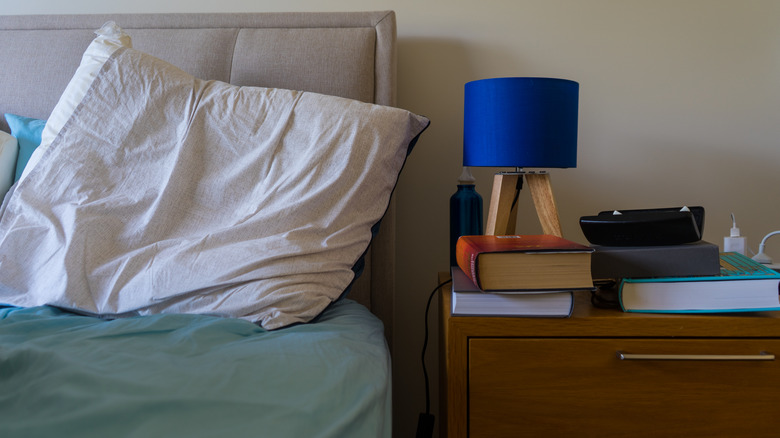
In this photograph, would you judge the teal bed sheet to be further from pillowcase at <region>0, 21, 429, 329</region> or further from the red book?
the red book

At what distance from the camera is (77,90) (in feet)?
3.59

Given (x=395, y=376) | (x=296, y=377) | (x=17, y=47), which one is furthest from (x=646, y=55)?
(x=17, y=47)

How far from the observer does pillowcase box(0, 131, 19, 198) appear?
112cm

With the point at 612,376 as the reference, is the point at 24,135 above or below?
above

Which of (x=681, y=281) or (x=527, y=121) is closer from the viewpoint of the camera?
(x=681, y=281)

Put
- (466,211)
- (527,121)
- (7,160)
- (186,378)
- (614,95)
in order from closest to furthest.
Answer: (186,378) → (527,121) → (7,160) → (466,211) → (614,95)

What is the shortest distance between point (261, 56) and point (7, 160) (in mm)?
562

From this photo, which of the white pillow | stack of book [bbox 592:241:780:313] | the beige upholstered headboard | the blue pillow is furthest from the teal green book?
the blue pillow

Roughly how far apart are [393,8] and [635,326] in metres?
0.97

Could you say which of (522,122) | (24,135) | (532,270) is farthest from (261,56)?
(532,270)

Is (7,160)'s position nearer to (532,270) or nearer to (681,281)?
(532,270)

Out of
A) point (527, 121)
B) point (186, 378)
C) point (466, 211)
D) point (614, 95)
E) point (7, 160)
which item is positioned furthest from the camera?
point (614, 95)

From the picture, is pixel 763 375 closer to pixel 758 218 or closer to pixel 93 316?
pixel 758 218

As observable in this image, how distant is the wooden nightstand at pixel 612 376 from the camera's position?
85 cm
